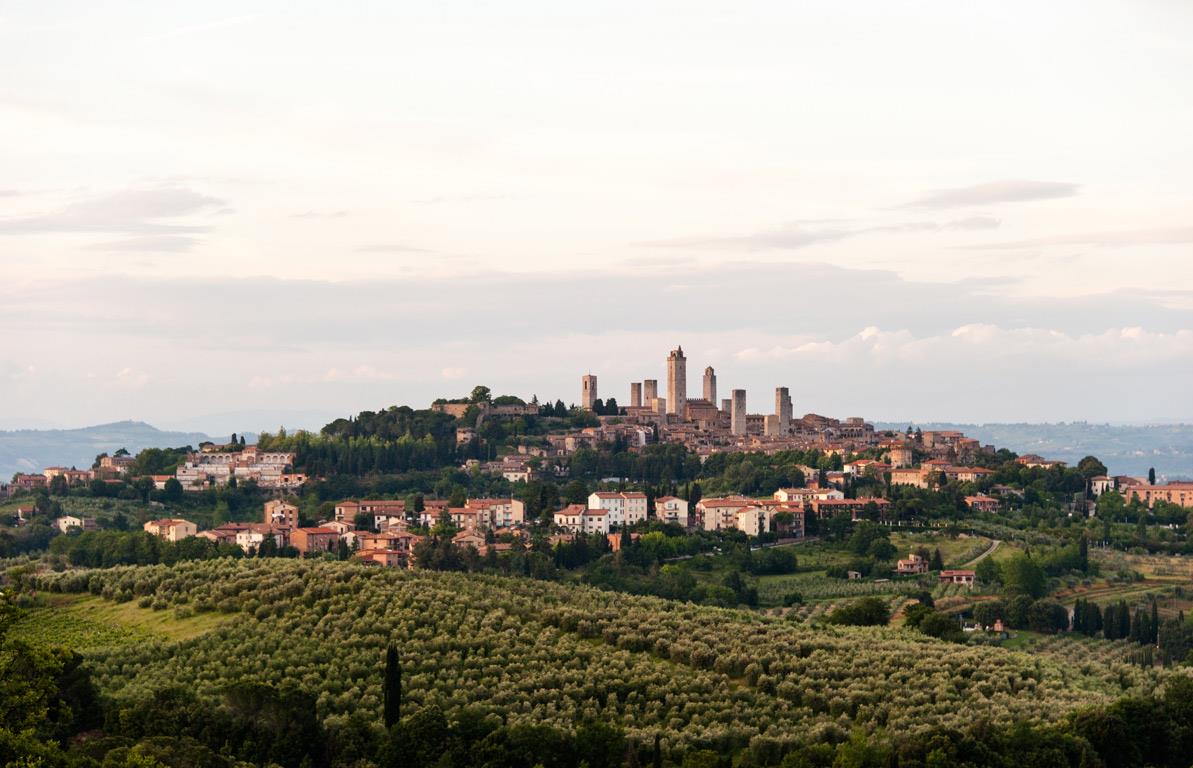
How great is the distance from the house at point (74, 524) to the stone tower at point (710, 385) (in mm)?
52483

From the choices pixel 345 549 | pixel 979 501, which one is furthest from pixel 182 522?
pixel 979 501

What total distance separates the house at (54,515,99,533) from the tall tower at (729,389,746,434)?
47.1 m

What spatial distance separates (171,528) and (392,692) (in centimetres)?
4422

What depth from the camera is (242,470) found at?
293 feet

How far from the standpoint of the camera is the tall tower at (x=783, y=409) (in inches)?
Answer: 4321

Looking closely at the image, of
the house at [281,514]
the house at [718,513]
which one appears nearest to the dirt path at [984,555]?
the house at [718,513]

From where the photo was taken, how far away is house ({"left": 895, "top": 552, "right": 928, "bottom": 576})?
6284cm

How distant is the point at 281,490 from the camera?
86875 millimetres

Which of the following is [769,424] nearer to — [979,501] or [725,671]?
[979,501]

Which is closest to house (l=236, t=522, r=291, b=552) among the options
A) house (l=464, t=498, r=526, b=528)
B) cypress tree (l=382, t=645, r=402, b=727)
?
house (l=464, t=498, r=526, b=528)

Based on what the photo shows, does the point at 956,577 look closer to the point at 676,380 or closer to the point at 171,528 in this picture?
the point at 171,528

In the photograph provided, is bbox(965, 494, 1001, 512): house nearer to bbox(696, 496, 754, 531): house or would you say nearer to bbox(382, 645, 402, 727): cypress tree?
bbox(696, 496, 754, 531): house

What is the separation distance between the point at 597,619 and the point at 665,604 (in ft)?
16.3

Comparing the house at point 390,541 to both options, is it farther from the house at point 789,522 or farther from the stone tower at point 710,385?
the stone tower at point 710,385
